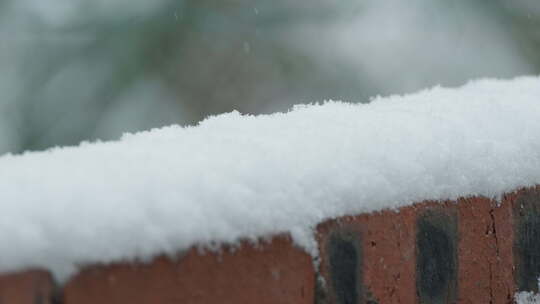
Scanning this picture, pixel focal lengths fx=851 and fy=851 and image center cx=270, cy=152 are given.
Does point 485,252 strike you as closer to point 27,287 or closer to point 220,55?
point 27,287

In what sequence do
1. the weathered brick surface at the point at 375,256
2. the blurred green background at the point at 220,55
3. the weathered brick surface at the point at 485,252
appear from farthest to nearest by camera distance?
the blurred green background at the point at 220,55 → the weathered brick surface at the point at 485,252 → the weathered brick surface at the point at 375,256

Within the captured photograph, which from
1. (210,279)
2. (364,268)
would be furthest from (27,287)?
(364,268)

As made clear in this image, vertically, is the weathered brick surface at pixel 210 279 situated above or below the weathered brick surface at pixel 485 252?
below

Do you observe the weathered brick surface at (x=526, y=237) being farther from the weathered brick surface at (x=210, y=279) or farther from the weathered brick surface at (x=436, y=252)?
the weathered brick surface at (x=210, y=279)

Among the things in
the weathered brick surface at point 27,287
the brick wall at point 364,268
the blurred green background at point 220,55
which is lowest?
the weathered brick surface at point 27,287

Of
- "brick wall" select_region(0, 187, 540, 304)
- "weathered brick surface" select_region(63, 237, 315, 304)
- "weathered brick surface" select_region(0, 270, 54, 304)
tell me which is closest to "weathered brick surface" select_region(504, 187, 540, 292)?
"brick wall" select_region(0, 187, 540, 304)

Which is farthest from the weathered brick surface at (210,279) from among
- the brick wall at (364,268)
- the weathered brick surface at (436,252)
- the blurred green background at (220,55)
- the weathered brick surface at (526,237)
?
the blurred green background at (220,55)

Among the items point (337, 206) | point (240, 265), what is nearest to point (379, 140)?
point (337, 206)
